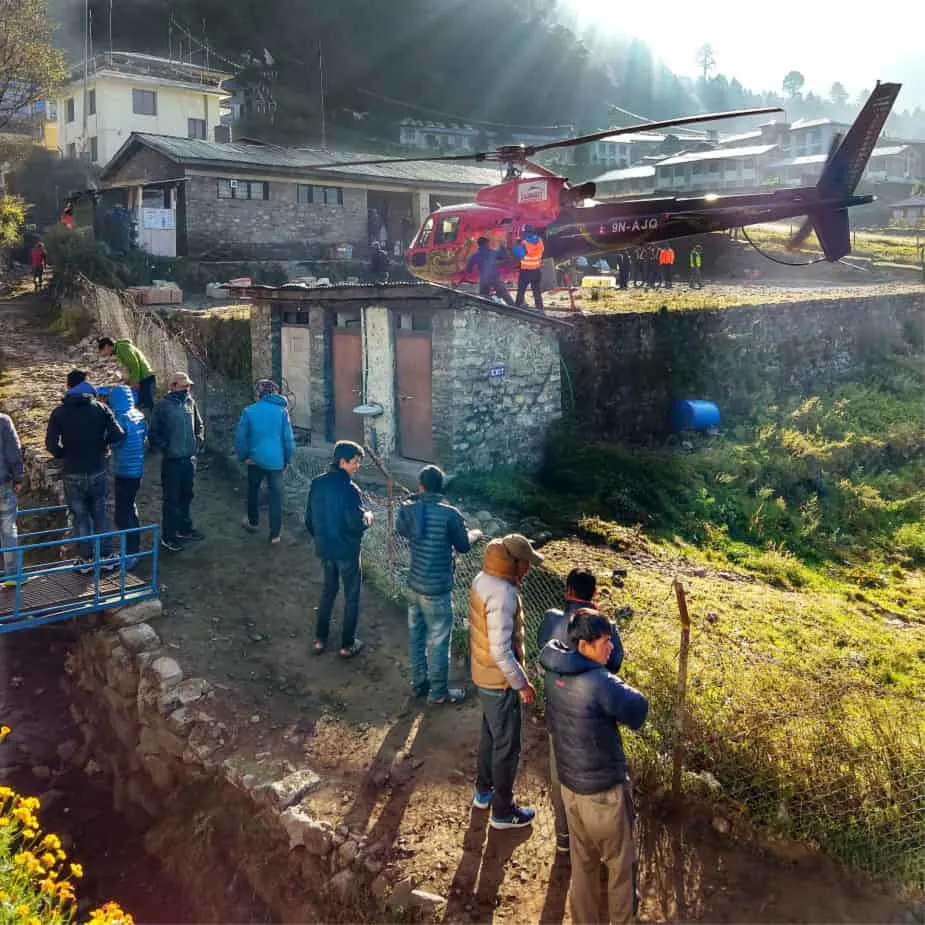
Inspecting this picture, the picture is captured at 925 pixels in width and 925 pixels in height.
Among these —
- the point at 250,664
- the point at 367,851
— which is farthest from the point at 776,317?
the point at 367,851

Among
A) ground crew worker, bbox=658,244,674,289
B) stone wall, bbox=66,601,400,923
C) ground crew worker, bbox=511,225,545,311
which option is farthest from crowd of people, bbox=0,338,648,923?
ground crew worker, bbox=658,244,674,289

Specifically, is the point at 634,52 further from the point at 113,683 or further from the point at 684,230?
the point at 113,683

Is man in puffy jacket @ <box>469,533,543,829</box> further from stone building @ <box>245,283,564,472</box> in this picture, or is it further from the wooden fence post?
stone building @ <box>245,283,564,472</box>

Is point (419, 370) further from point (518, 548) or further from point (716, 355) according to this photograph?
point (716, 355)

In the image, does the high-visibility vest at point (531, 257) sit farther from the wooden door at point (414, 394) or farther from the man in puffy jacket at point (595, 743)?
the man in puffy jacket at point (595, 743)

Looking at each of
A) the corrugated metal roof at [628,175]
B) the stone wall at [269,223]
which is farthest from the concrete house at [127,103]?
the corrugated metal roof at [628,175]

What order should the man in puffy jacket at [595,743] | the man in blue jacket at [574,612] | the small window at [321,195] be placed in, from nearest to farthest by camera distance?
the man in puffy jacket at [595,743], the man in blue jacket at [574,612], the small window at [321,195]

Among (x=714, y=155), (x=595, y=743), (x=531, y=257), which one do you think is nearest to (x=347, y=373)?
(x=531, y=257)
